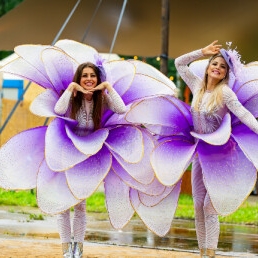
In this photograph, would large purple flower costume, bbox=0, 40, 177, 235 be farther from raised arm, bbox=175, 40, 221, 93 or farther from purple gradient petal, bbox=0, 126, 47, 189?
raised arm, bbox=175, 40, 221, 93

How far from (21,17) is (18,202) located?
4.43m

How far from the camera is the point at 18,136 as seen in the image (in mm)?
8320

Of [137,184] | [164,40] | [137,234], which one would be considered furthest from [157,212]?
[164,40]

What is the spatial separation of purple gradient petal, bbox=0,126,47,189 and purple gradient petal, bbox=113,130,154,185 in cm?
65

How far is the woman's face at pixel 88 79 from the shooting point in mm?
8359

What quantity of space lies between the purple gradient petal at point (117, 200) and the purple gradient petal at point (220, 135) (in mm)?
749

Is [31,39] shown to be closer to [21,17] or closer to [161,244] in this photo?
[21,17]

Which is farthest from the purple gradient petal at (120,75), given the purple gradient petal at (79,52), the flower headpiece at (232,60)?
the flower headpiece at (232,60)

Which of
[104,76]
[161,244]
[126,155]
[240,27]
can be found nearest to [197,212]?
[126,155]

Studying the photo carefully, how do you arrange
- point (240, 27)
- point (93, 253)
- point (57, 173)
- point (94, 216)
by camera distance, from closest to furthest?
point (57, 173) < point (93, 253) < point (94, 216) < point (240, 27)

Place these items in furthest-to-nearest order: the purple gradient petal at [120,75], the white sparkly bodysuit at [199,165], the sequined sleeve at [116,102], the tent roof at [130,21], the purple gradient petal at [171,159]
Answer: the tent roof at [130,21], the purple gradient petal at [120,75], the sequined sleeve at [116,102], the white sparkly bodysuit at [199,165], the purple gradient petal at [171,159]

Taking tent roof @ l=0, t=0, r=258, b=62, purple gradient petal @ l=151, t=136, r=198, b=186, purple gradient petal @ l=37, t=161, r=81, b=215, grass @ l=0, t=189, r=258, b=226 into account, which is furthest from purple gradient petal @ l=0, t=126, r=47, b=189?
tent roof @ l=0, t=0, r=258, b=62

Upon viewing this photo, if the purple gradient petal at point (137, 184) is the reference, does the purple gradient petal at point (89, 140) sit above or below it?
above

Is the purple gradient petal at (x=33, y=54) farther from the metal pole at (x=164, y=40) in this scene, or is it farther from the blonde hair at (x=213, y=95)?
the metal pole at (x=164, y=40)
